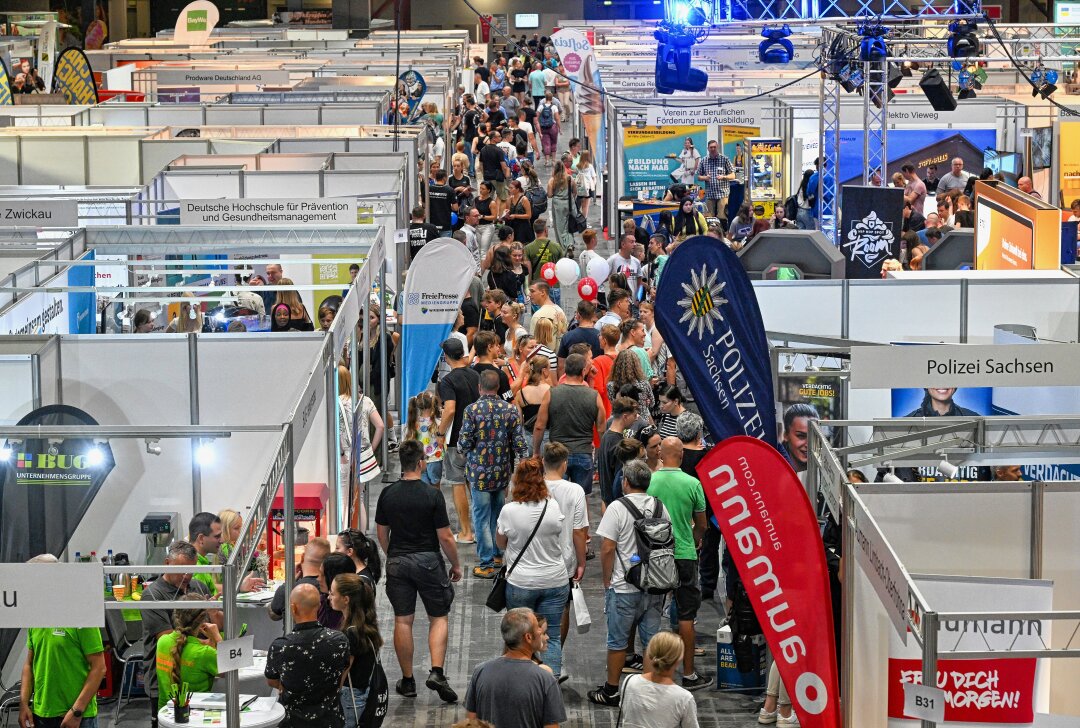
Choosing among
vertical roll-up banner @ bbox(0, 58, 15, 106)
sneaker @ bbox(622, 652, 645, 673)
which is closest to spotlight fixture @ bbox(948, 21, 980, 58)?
sneaker @ bbox(622, 652, 645, 673)

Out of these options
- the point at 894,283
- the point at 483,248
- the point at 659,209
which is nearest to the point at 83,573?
the point at 894,283

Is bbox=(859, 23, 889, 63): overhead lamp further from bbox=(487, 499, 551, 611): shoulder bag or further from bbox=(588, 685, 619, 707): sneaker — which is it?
bbox=(588, 685, 619, 707): sneaker

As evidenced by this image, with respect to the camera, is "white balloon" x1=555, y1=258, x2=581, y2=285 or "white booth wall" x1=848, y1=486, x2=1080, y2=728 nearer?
"white booth wall" x1=848, y1=486, x2=1080, y2=728

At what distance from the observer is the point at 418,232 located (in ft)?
48.1

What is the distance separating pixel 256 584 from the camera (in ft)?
25.2

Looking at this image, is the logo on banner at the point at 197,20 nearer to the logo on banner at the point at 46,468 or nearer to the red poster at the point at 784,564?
the logo on banner at the point at 46,468

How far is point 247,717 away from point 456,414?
435 cm

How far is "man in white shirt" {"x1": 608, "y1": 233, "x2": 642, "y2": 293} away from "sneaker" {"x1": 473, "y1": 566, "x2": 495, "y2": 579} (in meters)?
5.79

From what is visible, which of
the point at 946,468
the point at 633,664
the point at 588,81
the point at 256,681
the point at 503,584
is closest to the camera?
the point at 946,468

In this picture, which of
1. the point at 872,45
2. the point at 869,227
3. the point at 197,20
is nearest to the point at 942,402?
the point at 869,227

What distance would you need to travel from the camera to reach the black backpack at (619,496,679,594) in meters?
7.43

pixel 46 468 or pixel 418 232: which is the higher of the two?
pixel 418 232

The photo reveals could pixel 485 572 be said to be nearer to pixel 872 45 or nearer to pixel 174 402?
pixel 174 402

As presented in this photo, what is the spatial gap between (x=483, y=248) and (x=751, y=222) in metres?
3.19
